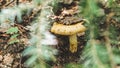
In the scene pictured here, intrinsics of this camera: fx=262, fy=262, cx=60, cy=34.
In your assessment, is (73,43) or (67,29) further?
(73,43)

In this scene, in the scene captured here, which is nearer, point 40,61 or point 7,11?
point 40,61

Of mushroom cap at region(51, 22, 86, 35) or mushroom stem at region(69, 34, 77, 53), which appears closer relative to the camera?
mushroom cap at region(51, 22, 86, 35)

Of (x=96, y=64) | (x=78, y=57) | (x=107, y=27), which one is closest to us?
(x=96, y=64)

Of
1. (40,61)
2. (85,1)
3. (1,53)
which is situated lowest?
(1,53)

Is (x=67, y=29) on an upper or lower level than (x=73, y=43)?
upper

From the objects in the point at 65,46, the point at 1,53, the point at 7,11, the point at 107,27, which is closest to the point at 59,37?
the point at 65,46

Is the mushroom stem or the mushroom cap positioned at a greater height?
the mushroom cap

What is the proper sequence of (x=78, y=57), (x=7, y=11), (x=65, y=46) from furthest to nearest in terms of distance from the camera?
(x=65, y=46), (x=78, y=57), (x=7, y=11)

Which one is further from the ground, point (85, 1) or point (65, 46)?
point (85, 1)

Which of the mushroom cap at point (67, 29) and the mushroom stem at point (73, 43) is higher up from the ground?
the mushroom cap at point (67, 29)

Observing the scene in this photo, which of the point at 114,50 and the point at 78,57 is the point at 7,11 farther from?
the point at 78,57

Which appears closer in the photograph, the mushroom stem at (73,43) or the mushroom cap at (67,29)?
the mushroom cap at (67,29)
